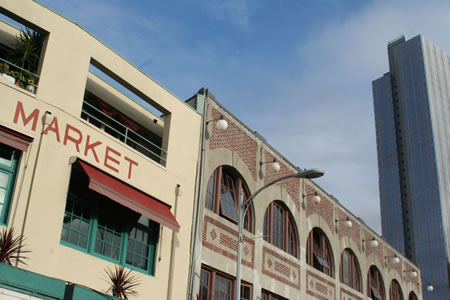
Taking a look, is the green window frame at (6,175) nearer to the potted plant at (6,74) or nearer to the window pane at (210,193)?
the potted plant at (6,74)

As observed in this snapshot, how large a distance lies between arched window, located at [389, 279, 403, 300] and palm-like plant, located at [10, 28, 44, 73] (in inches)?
Answer: 1033

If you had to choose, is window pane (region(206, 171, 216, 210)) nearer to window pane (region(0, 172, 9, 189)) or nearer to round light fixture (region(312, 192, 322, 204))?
round light fixture (region(312, 192, 322, 204))

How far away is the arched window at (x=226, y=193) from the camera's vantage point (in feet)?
64.8

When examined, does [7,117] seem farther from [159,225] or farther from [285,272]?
[285,272]

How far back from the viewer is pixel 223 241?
765 inches

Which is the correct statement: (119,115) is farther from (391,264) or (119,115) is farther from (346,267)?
(391,264)

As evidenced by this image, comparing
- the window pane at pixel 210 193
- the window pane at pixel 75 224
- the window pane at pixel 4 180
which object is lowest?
the window pane at pixel 75 224

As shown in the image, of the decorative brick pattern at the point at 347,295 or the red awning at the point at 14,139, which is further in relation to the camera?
the decorative brick pattern at the point at 347,295

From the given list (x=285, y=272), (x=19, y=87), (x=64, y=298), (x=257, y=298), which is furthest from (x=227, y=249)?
(x=19, y=87)

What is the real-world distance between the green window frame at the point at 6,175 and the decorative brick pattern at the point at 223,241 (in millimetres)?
7205

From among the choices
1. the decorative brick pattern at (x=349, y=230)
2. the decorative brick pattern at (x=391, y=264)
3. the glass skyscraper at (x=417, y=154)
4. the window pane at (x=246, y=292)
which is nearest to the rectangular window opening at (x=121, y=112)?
the window pane at (x=246, y=292)

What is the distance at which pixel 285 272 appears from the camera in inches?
897

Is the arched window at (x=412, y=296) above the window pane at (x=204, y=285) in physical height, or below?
above

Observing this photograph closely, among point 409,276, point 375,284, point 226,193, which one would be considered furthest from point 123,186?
point 409,276
